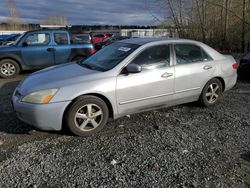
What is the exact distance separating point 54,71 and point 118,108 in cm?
136

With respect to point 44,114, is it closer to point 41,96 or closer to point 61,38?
point 41,96

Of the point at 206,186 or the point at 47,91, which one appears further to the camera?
the point at 47,91

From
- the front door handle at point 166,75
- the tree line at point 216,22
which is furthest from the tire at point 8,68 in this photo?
the tree line at point 216,22

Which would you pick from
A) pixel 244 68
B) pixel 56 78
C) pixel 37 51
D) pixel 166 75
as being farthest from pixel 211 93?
pixel 37 51

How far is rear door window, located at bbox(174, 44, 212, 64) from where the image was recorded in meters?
4.36

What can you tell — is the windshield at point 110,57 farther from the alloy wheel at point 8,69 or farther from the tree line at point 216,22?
the tree line at point 216,22

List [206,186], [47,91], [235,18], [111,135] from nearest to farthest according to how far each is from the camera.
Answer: [206,186] → [47,91] → [111,135] → [235,18]

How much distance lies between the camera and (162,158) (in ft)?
9.80

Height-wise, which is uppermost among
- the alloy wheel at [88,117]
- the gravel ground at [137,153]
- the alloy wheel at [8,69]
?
the alloy wheel at [8,69]

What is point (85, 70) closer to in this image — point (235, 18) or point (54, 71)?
point (54, 71)

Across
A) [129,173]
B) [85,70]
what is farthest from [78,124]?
[129,173]

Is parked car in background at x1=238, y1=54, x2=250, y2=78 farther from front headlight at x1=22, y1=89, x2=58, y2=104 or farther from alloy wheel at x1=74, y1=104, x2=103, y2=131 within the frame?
front headlight at x1=22, y1=89, x2=58, y2=104

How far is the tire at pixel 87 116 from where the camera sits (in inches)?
135

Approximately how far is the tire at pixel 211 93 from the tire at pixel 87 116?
→ 2.18 metres
